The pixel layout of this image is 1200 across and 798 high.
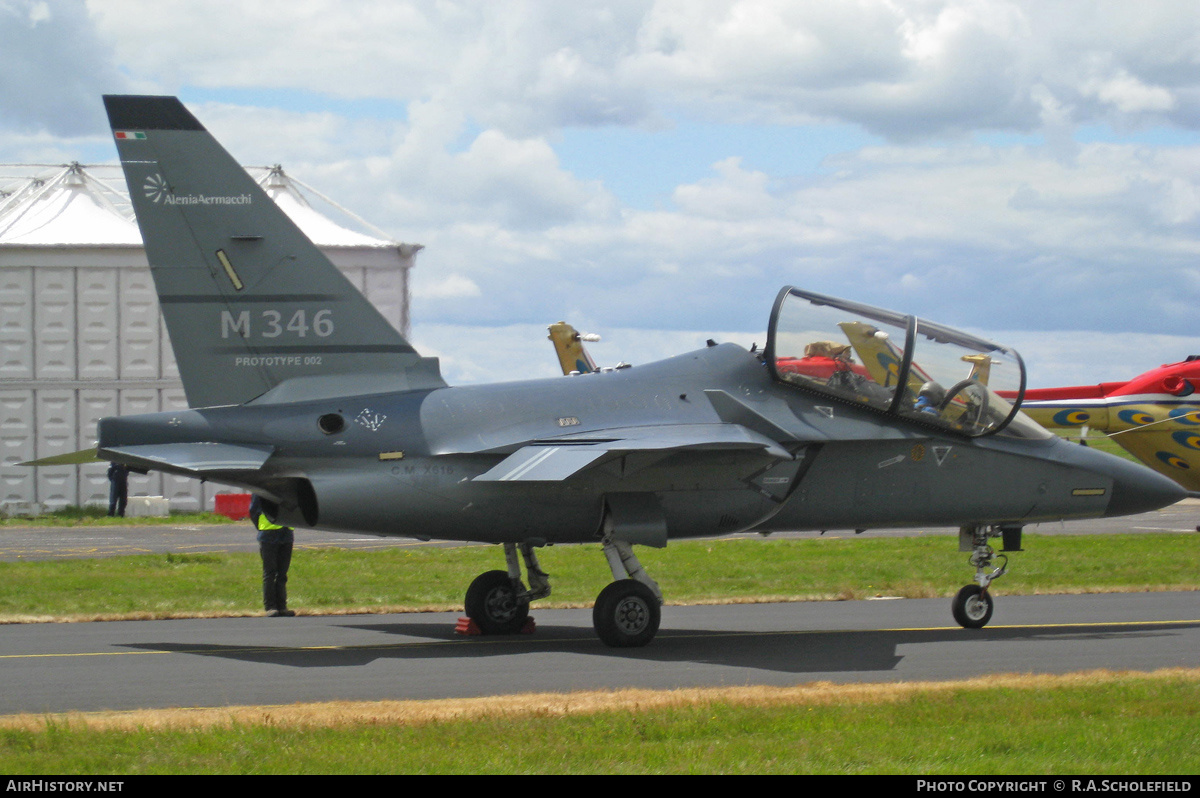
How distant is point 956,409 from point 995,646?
2.43m

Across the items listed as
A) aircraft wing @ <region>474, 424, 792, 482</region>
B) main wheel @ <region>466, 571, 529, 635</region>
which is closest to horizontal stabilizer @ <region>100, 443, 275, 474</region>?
aircraft wing @ <region>474, 424, 792, 482</region>

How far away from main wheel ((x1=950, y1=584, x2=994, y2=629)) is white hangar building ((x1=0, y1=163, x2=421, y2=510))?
21.9 meters

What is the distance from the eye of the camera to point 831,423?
13.2 metres

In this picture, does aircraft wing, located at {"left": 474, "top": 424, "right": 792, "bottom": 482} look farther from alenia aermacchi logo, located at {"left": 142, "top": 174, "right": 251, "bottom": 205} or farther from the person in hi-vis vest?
the person in hi-vis vest

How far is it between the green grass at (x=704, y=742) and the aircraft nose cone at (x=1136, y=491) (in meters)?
5.02

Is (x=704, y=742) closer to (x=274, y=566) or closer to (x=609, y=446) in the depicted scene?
(x=609, y=446)

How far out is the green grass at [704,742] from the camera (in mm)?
7332

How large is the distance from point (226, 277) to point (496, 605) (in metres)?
4.37

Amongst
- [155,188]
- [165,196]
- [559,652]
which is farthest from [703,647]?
[155,188]

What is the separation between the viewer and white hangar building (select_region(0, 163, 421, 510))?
1304 inches

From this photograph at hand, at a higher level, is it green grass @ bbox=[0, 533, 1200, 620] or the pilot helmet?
the pilot helmet

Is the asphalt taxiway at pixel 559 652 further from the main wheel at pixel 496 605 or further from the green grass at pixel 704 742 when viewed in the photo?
the green grass at pixel 704 742
